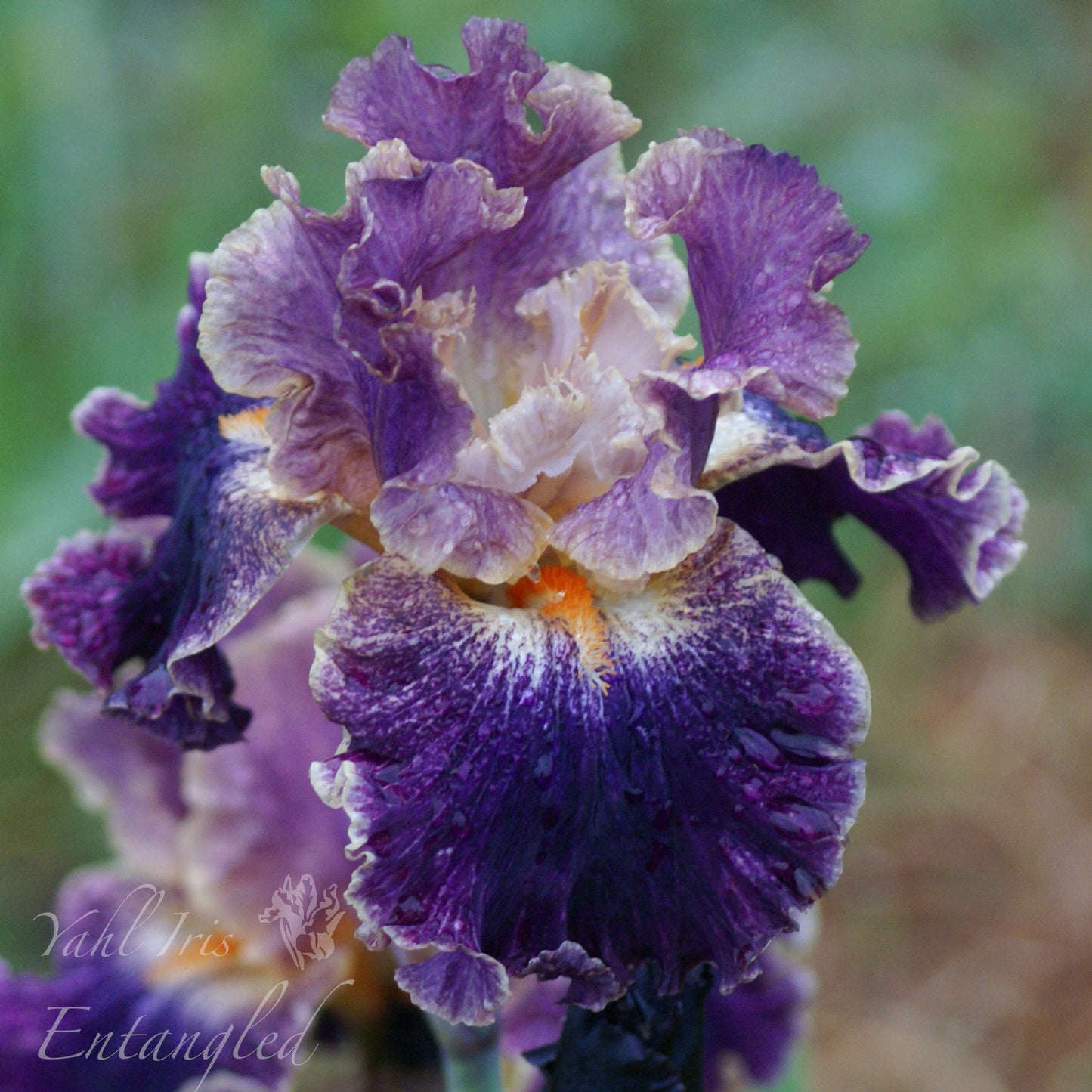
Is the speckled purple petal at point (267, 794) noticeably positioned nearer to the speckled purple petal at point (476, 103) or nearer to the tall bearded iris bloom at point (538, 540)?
the tall bearded iris bloom at point (538, 540)

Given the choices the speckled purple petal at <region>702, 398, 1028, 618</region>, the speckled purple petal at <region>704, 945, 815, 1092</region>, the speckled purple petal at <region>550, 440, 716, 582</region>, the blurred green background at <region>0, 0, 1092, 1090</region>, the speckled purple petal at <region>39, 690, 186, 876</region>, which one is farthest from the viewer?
the blurred green background at <region>0, 0, 1092, 1090</region>

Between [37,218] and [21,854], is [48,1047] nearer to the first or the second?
[21,854]

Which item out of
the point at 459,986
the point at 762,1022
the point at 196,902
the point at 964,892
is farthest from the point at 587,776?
the point at 964,892

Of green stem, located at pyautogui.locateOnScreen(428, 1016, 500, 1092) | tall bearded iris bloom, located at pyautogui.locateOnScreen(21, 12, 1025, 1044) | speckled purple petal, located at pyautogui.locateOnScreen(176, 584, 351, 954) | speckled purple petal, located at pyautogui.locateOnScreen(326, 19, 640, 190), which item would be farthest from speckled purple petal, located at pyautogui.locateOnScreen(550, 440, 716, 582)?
speckled purple petal, located at pyautogui.locateOnScreen(176, 584, 351, 954)

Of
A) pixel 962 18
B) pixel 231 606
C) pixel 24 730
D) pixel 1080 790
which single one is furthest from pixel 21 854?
pixel 962 18

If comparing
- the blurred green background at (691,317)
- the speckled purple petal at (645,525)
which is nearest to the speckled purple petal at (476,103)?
the speckled purple petal at (645,525)

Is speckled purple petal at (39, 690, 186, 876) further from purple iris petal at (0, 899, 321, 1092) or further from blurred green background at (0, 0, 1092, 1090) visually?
blurred green background at (0, 0, 1092, 1090)
